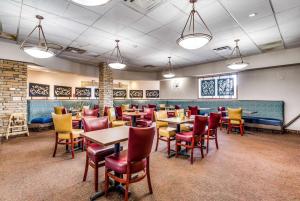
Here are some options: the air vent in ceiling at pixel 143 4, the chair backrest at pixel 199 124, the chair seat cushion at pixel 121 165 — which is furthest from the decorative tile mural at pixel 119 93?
the chair seat cushion at pixel 121 165

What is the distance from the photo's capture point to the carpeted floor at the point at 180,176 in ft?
7.31

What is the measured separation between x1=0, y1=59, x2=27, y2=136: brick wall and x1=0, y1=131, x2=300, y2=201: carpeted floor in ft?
5.49

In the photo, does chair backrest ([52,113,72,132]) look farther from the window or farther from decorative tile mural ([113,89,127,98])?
the window

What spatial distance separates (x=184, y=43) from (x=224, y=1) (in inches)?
44.1

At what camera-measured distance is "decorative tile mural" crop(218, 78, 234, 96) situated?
7.98 meters

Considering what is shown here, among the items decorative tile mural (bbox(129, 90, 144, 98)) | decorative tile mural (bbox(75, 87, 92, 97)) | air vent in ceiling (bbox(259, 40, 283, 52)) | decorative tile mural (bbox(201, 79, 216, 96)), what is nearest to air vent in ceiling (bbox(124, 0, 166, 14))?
air vent in ceiling (bbox(259, 40, 283, 52))

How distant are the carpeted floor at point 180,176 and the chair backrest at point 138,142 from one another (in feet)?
2.29

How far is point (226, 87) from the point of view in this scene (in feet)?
26.7

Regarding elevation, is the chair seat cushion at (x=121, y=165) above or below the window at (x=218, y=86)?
below

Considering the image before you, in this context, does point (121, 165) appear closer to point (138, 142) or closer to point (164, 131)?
point (138, 142)

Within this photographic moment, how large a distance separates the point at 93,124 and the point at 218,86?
733 centimetres

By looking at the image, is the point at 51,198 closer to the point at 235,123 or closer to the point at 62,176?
the point at 62,176

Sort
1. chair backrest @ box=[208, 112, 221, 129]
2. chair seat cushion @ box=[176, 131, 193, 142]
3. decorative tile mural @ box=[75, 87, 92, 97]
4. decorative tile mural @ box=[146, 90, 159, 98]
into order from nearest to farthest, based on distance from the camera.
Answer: chair seat cushion @ box=[176, 131, 193, 142]
chair backrest @ box=[208, 112, 221, 129]
decorative tile mural @ box=[75, 87, 92, 97]
decorative tile mural @ box=[146, 90, 159, 98]

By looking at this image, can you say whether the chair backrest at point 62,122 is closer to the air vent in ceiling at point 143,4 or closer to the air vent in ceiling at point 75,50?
the air vent in ceiling at point 143,4
